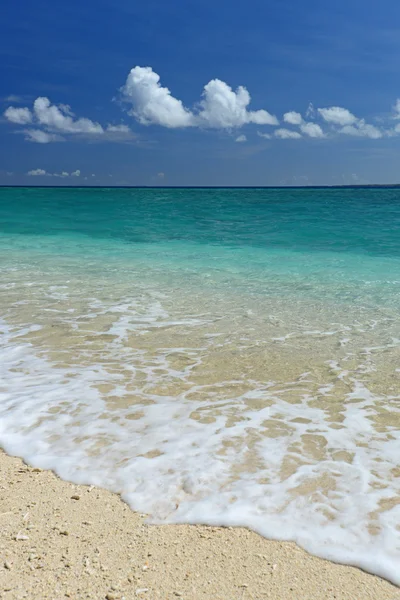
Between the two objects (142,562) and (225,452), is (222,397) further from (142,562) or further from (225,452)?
(142,562)

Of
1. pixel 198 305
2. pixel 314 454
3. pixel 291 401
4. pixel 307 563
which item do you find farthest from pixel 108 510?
pixel 198 305

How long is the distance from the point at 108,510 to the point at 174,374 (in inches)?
79.9

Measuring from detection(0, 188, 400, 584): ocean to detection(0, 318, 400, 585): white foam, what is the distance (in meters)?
0.01

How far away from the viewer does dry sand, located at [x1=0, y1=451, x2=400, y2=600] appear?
7.02ft

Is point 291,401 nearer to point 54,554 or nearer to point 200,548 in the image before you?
point 200,548

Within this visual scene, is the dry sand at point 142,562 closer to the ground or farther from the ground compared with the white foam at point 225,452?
closer to the ground

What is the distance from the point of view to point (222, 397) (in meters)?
4.17

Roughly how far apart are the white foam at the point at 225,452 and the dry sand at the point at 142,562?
11 cm

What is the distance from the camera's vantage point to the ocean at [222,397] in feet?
9.04

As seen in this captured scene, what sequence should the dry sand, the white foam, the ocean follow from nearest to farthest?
the dry sand, the white foam, the ocean

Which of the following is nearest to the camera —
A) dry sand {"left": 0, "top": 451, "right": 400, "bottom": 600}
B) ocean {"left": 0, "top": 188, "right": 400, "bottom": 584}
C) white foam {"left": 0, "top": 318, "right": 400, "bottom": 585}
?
dry sand {"left": 0, "top": 451, "right": 400, "bottom": 600}

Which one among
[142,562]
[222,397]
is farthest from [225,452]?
[142,562]

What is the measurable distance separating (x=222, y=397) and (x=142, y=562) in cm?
195

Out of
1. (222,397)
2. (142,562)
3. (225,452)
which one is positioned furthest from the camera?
(222,397)
